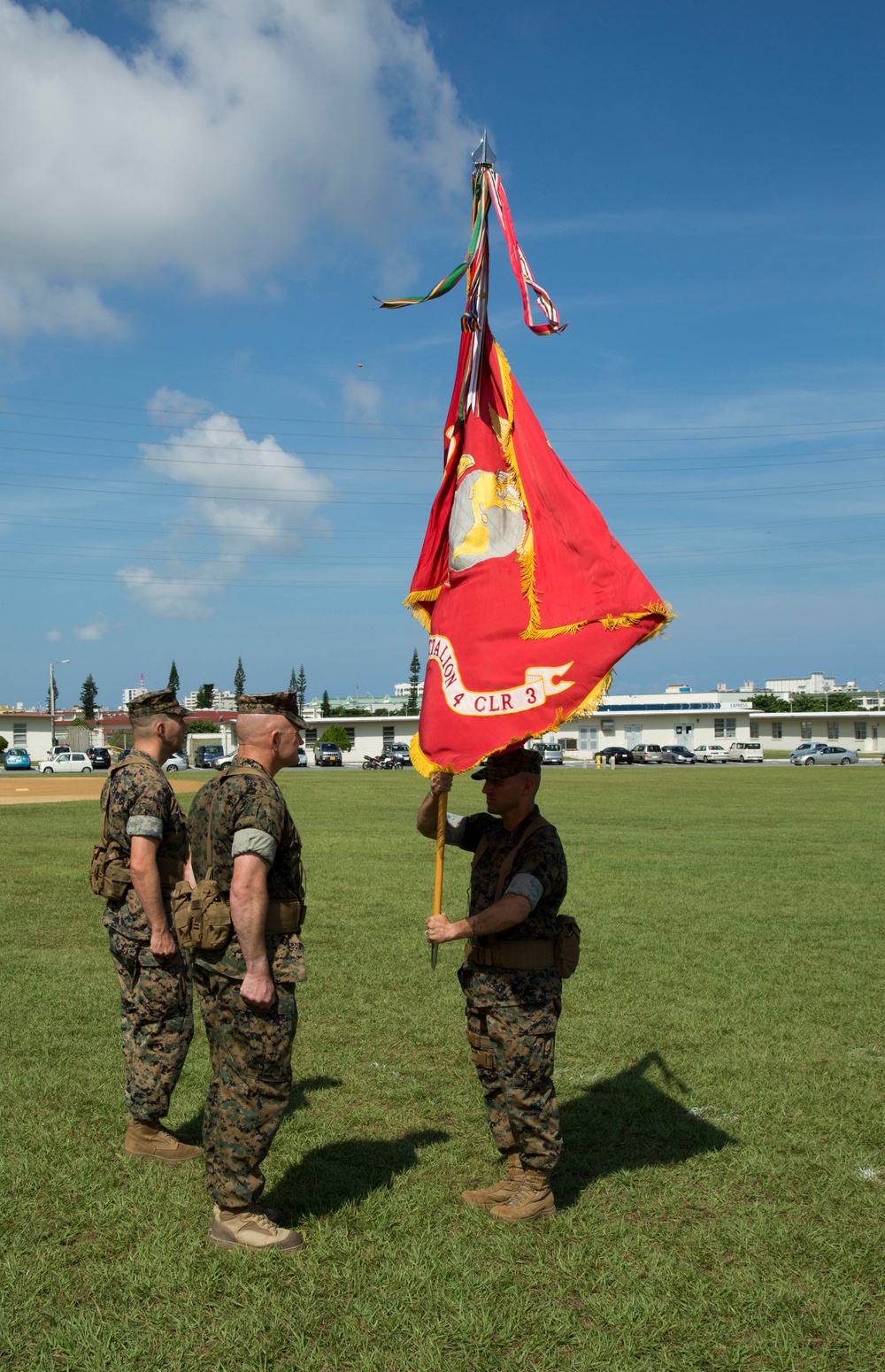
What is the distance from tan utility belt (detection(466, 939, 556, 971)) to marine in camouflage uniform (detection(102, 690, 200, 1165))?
1.67m

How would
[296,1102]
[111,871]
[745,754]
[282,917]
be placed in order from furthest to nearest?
[745,754], [296,1102], [111,871], [282,917]

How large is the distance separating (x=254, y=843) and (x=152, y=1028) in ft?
5.59

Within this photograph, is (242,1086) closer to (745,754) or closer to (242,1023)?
(242,1023)

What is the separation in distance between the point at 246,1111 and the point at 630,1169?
2.03 metres

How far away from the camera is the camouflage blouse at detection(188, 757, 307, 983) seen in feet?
13.7

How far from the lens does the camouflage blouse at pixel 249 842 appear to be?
418cm

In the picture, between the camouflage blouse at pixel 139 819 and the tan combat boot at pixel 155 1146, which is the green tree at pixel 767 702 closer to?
the camouflage blouse at pixel 139 819

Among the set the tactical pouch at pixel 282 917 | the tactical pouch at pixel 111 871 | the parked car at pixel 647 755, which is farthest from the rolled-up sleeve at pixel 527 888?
the parked car at pixel 647 755

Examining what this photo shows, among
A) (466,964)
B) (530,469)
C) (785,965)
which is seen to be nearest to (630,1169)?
(466,964)

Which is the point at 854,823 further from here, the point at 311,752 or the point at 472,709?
the point at 311,752

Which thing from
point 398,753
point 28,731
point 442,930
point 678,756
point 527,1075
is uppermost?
point 28,731

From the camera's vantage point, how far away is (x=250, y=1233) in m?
4.25

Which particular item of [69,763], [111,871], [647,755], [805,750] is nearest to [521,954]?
[111,871]

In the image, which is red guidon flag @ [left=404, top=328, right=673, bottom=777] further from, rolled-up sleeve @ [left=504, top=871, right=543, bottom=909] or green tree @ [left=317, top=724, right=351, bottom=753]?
green tree @ [left=317, top=724, right=351, bottom=753]
